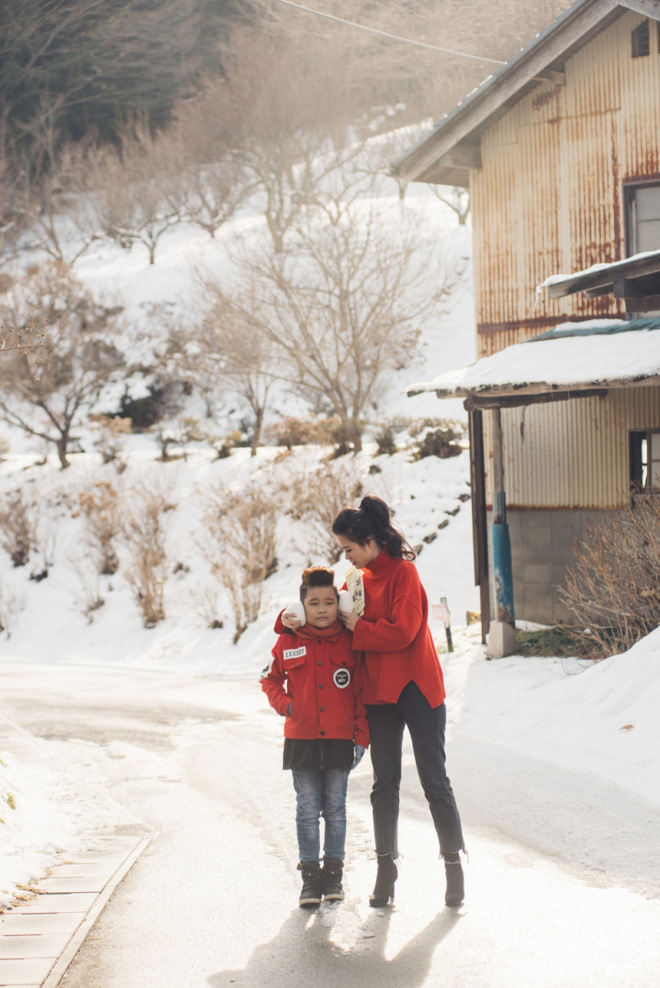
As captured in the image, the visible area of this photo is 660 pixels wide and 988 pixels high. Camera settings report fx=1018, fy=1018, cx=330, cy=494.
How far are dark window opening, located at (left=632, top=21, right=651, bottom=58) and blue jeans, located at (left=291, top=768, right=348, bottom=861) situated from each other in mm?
11000

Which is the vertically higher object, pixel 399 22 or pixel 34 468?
pixel 399 22

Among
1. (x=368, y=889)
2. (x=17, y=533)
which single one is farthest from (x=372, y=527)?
(x=17, y=533)

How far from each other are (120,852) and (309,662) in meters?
1.89

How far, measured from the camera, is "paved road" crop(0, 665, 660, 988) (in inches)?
153

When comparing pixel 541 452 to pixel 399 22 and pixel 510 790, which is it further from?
pixel 399 22

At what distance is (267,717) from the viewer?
10133 mm

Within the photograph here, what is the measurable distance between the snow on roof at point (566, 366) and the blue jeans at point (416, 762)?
6006mm

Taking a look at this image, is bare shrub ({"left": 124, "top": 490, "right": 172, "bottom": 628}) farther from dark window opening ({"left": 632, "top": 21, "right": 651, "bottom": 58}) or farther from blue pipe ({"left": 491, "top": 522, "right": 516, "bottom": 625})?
dark window opening ({"left": 632, "top": 21, "right": 651, "bottom": 58})

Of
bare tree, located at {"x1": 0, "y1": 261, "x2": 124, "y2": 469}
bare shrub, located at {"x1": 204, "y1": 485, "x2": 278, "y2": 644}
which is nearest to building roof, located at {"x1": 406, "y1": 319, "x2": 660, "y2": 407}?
bare shrub, located at {"x1": 204, "y1": 485, "x2": 278, "y2": 644}

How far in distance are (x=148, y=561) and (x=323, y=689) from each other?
47.8 feet

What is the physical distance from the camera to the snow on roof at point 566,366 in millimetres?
9844

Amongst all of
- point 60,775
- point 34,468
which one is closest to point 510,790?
point 60,775

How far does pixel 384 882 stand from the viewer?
4.54m

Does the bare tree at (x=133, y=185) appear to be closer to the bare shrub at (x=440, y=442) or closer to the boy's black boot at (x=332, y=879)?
the bare shrub at (x=440, y=442)
